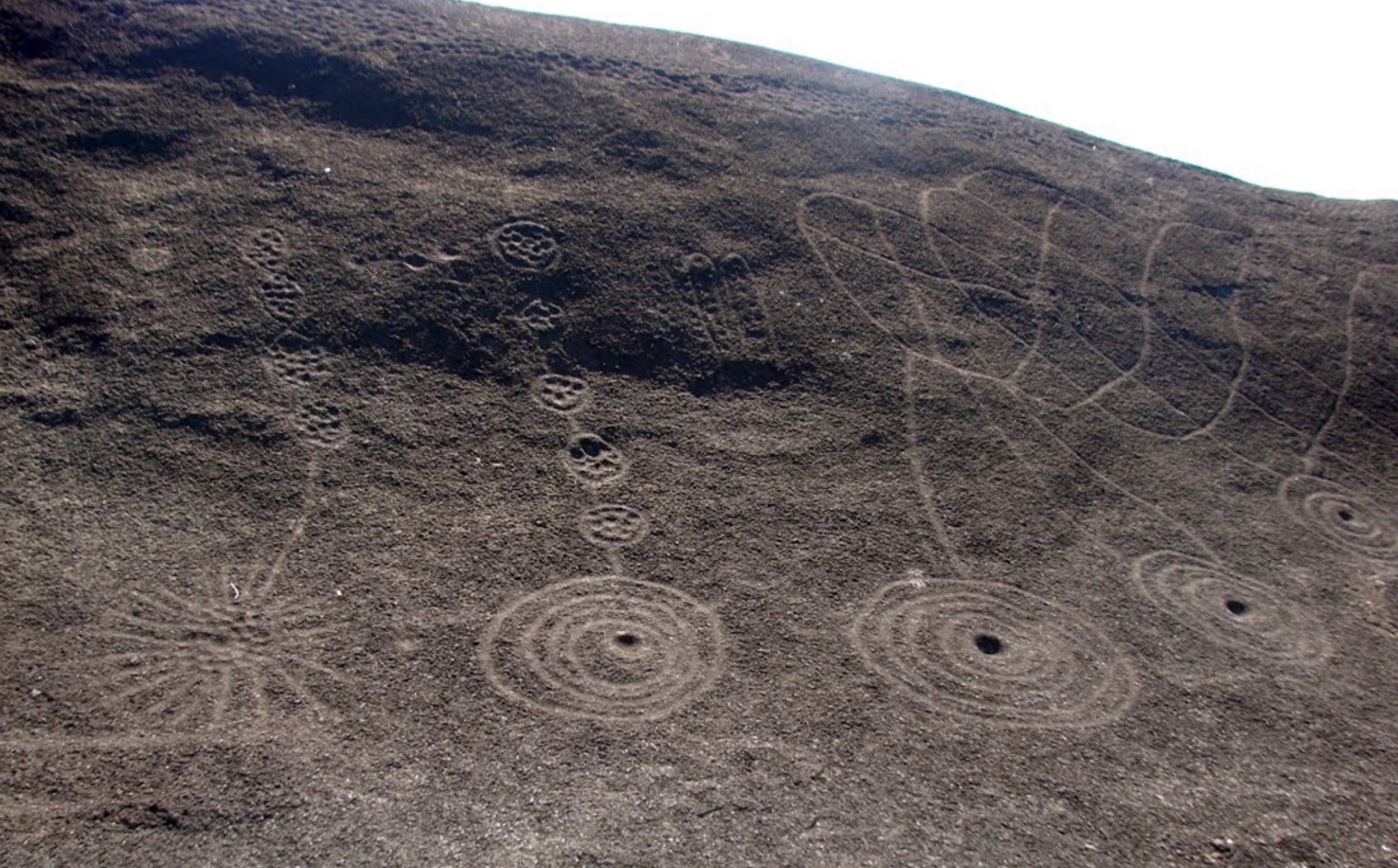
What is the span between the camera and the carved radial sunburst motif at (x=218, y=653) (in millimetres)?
3496

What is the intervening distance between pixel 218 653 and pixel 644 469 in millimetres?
2081

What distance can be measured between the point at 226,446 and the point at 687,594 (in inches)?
90.4

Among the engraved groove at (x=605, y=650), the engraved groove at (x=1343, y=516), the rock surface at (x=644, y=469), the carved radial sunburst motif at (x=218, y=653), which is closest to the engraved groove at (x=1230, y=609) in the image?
the rock surface at (x=644, y=469)

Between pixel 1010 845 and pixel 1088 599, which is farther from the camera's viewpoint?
pixel 1088 599

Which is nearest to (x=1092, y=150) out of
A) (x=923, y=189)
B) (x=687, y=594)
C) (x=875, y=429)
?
(x=923, y=189)

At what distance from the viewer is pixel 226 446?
187 inches

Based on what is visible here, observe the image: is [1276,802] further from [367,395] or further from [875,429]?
[367,395]

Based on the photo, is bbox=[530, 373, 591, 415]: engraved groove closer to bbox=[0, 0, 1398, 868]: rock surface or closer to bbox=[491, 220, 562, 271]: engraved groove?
bbox=[0, 0, 1398, 868]: rock surface

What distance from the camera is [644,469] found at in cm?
502

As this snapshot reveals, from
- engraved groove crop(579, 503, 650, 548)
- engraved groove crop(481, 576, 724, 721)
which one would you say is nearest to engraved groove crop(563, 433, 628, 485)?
engraved groove crop(579, 503, 650, 548)

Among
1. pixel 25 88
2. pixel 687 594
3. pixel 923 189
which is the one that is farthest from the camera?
pixel 923 189

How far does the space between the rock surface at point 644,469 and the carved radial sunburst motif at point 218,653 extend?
17mm

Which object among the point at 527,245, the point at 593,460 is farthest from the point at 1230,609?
the point at 527,245

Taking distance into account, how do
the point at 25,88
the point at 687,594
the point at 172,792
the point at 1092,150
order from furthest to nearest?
1. the point at 1092,150
2. the point at 25,88
3. the point at 687,594
4. the point at 172,792
